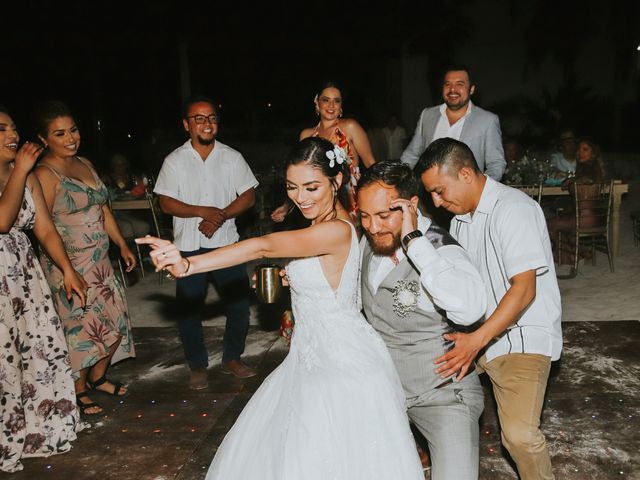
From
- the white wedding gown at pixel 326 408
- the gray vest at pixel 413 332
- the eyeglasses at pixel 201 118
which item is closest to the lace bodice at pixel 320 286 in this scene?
the white wedding gown at pixel 326 408

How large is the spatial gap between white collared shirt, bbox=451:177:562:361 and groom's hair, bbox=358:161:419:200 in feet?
1.38

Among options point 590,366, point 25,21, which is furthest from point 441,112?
point 25,21

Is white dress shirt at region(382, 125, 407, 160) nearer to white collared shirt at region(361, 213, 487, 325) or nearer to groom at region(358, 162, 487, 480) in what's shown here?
groom at region(358, 162, 487, 480)

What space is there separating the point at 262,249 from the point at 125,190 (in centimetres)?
632

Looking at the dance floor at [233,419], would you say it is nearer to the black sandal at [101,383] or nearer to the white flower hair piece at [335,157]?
the black sandal at [101,383]

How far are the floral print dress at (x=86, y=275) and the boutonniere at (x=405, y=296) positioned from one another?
2160 mm

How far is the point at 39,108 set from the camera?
3.61 metres

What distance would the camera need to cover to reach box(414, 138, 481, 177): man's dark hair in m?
2.57

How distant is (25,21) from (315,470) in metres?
13.4

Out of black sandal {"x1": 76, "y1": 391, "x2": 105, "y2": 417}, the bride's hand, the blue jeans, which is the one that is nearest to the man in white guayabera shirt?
the bride's hand

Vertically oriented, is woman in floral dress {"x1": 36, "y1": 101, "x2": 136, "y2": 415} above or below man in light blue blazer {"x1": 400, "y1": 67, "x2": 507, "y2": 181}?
below

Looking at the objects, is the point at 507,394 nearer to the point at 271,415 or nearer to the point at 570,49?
the point at 271,415

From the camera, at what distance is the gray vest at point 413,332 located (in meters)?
2.37

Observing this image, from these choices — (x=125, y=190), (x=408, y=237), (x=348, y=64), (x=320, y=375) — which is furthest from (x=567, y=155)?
(x=348, y=64)
